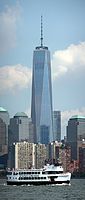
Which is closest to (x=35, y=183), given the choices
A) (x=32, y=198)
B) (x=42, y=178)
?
(x=42, y=178)

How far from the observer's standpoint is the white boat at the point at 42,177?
93.6 meters

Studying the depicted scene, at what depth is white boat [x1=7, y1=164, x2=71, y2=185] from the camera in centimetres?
9362

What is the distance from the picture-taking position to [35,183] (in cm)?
9412

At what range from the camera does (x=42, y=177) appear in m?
94.4

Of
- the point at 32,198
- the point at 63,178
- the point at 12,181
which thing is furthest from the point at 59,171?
the point at 32,198

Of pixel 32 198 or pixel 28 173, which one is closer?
pixel 32 198

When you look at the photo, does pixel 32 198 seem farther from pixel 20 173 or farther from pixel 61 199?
pixel 20 173

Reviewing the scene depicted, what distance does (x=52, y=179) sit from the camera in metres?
93.8

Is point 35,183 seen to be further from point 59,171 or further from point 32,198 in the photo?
point 32,198

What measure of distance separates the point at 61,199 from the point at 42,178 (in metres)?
29.7

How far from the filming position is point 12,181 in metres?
97.2

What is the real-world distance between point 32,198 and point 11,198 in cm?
229

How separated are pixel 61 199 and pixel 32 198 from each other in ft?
10.5

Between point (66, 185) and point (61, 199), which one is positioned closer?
point (61, 199)
